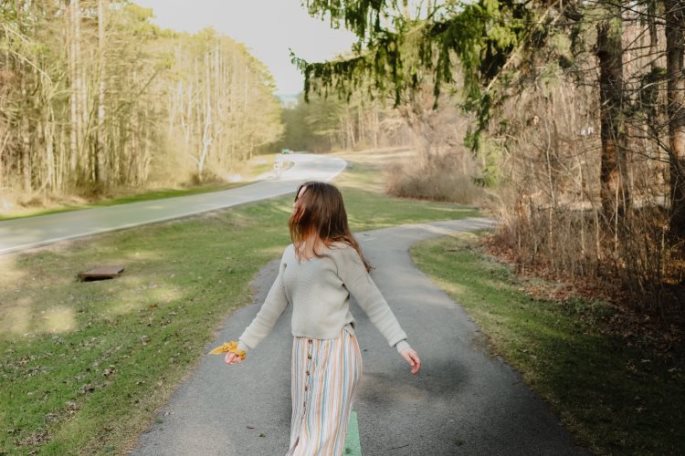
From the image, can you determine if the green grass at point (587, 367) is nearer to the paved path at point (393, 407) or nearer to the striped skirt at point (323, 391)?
the paved path at point (393, 407)

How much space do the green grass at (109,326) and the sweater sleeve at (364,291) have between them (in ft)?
8.26

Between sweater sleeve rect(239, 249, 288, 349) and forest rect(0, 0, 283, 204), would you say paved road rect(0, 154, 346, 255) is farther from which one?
sweater sleeve rect(239, 249, 288, 349)

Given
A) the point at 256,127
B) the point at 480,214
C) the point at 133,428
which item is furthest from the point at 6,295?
the point at 256,127

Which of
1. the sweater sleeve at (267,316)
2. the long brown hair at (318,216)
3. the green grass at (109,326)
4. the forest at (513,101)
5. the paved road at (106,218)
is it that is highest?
the forest at (513,101)

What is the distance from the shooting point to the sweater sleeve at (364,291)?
3.28m

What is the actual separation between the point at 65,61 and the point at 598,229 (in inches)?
867

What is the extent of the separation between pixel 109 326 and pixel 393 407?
5.52 meters

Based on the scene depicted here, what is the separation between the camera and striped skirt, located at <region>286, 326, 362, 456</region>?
316 cm

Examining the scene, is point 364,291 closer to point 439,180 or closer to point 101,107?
point 101,107

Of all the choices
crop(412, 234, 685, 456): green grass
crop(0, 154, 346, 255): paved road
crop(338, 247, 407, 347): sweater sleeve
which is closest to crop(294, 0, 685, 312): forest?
crop(412, 234, 685, 456): green grass

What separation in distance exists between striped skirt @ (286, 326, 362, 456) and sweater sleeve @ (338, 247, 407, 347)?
182 mm

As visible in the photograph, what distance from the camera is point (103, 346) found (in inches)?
312

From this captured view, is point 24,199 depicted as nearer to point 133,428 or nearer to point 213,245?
point 213,245

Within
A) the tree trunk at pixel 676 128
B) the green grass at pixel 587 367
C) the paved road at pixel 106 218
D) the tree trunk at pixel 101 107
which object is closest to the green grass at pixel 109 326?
the paved road at pixel 106 218
